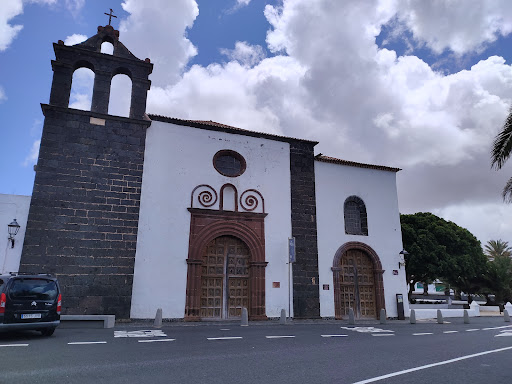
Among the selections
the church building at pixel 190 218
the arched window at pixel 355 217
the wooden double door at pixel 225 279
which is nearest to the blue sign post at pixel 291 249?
the church building at pixel 190 218

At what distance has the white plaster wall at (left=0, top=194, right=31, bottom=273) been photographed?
13.3 m

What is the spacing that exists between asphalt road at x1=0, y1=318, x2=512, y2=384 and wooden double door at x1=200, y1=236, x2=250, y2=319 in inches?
190

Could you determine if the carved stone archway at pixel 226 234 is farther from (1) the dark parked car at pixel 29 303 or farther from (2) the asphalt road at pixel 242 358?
(1) the dark parked car at pixel 29 303

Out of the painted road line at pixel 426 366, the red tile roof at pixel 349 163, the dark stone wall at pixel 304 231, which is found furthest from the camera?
the red tile roof at pixel 349 163

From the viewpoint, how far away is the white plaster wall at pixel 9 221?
13289mm

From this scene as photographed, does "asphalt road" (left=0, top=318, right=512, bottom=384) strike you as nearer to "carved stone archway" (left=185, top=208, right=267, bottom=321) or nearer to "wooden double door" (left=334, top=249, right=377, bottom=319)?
"carved stone archway" (left=185, top=208, right=267, bottom=321)

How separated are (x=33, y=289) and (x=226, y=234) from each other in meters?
8.01

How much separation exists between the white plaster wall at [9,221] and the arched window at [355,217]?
553 inches

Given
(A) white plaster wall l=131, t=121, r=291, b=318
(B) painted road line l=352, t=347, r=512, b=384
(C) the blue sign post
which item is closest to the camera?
(B) painted road line l=352, t=347, r=512, b=384

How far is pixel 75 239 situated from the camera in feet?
44.6

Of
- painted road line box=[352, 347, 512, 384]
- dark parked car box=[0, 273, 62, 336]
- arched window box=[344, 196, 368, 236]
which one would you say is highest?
arched window box=[344, 196, 368, 236]

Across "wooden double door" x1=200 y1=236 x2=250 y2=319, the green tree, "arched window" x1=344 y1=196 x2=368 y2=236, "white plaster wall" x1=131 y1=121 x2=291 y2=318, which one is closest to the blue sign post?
"white plaster wall" x1=131 y1=121 x2=291 y2=318

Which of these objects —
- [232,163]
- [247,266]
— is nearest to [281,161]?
[232,163]

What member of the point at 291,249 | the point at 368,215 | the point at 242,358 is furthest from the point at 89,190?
the point at 368,215
